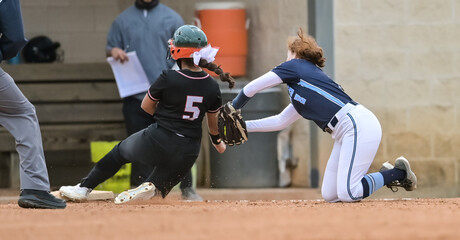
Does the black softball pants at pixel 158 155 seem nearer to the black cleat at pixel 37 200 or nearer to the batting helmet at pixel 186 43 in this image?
the batting helmet at pixel 186 43

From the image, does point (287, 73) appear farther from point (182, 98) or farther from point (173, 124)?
point (173, 124)

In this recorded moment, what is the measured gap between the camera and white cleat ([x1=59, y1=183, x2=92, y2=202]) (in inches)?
310

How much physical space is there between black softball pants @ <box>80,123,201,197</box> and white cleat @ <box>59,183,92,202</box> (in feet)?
0.56

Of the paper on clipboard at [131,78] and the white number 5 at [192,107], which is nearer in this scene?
the white number 5 at [192,107]

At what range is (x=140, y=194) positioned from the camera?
24.7ft

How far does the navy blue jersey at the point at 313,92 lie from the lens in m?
7.66

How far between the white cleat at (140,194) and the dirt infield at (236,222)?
0.27 feet

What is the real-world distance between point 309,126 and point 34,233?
230 inches

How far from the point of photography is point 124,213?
6602 millimetres

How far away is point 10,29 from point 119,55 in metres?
3.12

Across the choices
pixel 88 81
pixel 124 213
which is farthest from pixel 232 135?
pixel 88 81

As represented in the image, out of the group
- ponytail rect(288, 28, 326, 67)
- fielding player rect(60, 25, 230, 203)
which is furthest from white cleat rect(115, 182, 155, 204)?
ponytail rect(288, 28, 326, 67)

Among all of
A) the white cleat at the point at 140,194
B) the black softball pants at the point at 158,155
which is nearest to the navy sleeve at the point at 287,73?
the black softball pants at the point at 158,155

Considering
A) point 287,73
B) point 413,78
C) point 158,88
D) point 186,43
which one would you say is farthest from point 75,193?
point 413,78
